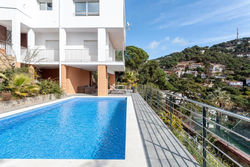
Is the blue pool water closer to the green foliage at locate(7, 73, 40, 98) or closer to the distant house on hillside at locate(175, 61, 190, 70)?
the green foliage at locate(7, 73, 40, 98)

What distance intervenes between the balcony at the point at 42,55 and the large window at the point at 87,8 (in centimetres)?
408

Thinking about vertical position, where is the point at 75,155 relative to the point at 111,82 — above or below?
below

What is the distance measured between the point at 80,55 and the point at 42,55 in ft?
10.7

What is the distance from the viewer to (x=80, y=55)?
1241 centimetres

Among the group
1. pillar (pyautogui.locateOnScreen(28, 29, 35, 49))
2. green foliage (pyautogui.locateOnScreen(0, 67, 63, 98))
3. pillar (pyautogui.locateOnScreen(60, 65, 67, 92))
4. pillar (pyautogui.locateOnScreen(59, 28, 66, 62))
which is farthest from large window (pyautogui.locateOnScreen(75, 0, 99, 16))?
green foliage (pyautogui.locateOnScreen(0, 67, 63, 98))

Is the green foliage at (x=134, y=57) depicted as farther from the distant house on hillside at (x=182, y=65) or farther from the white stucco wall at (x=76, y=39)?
the distant house on hillside at (x=182, y=65)

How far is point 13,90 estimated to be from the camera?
718 centimetres

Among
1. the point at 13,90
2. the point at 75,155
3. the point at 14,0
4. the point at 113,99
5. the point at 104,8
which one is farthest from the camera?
the point at 104,8

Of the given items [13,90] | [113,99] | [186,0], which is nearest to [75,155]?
[13,90]

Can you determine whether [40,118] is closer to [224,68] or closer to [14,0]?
[14,0]

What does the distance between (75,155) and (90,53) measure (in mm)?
10791

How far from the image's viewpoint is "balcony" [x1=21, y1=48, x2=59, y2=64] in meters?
11.5

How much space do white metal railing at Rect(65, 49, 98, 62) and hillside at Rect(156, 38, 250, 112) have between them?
88.8 feet

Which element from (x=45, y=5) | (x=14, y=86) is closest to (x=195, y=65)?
(x=45, y=5)
